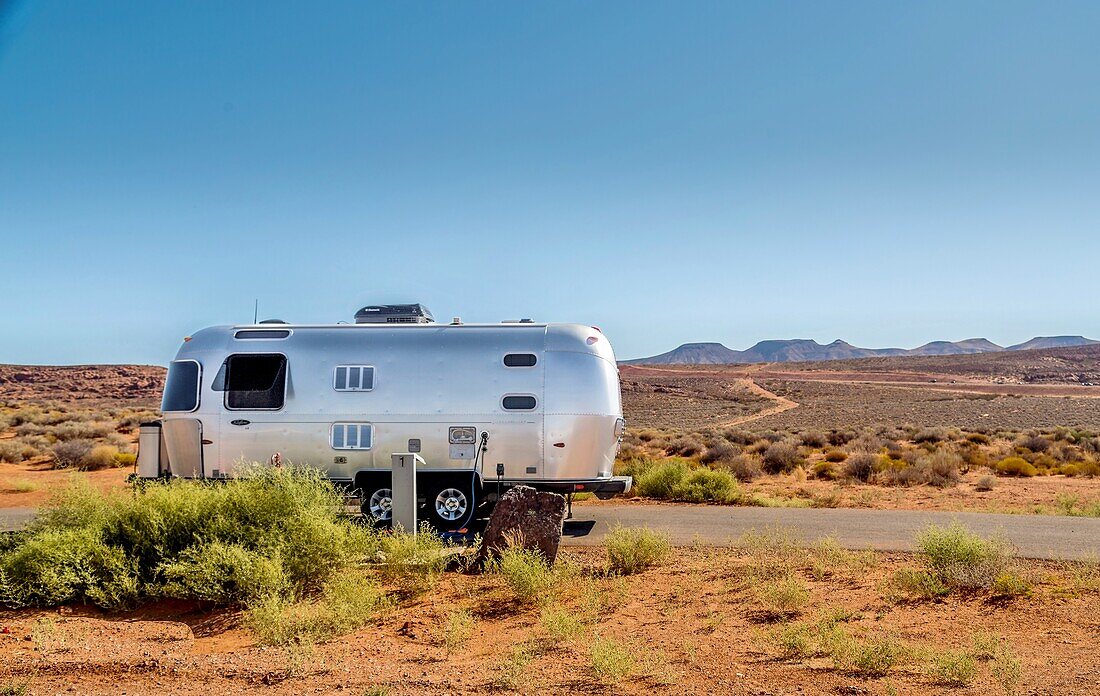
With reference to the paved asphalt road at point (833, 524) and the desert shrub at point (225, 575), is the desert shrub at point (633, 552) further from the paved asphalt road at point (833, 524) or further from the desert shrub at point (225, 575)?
the desert shrub at point (225, 575)

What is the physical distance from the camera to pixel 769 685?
5840 millimetres

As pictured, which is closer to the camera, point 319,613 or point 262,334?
point 319,613

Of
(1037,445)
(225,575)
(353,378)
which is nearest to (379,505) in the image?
(353,378)

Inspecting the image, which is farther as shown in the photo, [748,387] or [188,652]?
[748,387]

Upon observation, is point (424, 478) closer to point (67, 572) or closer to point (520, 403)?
point (520, 403)

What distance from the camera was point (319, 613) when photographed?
23.7ft

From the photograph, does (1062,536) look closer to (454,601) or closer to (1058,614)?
(1058,614)

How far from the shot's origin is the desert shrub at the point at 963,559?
8.53 metres

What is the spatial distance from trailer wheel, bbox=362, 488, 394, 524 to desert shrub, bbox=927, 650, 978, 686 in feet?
24.4

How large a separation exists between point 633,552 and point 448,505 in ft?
10.1

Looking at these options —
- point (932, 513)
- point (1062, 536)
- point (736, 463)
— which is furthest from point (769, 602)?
point (736, 463)

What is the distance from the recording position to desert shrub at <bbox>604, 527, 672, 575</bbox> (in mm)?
9531

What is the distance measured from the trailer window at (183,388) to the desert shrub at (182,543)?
2689 mm

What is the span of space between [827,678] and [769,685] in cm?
47
